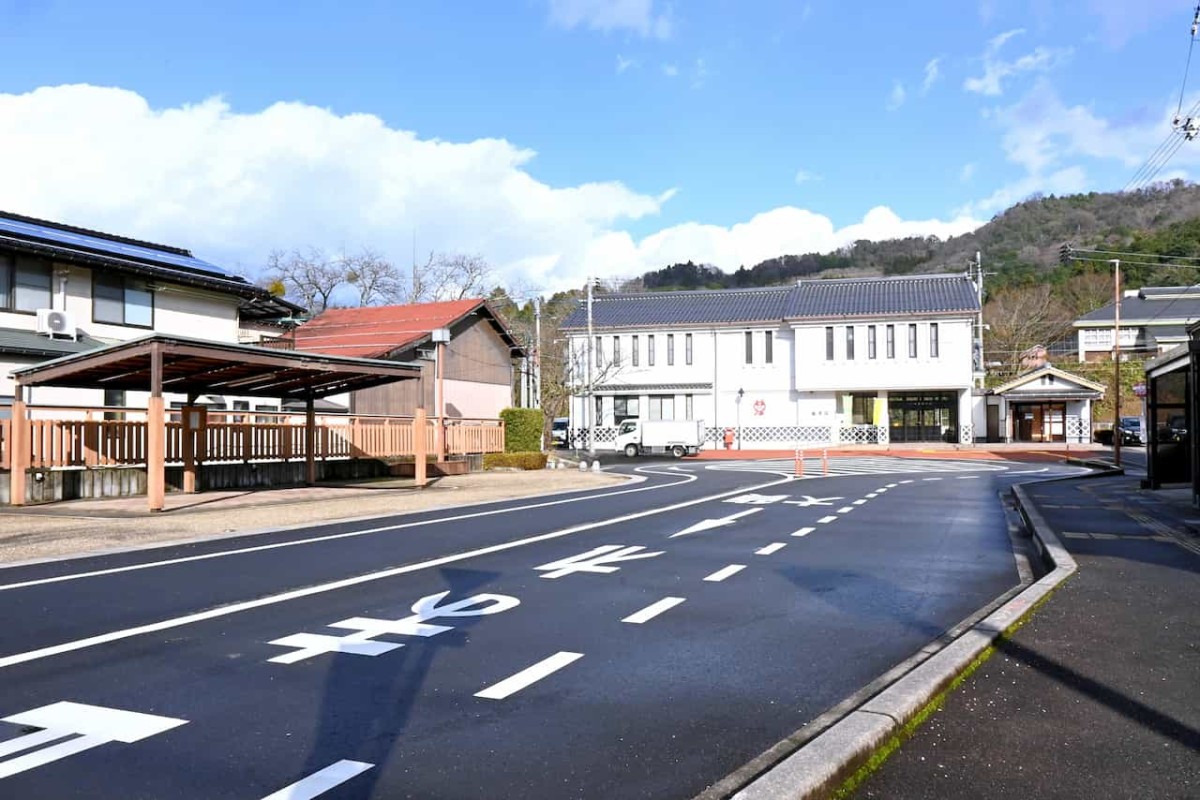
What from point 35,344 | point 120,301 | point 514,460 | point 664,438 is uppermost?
point 120,301

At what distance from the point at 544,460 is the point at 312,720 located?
30202 mm

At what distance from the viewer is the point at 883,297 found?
54062mm

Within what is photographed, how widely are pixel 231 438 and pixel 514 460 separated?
41.7 feet

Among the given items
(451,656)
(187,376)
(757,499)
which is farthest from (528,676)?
(187,376)

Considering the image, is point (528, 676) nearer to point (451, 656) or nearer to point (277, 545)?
point (451, 656)

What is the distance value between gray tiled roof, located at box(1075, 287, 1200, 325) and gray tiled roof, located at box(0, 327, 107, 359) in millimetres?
66828

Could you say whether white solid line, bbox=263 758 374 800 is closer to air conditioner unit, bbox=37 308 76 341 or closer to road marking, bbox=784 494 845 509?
road marking, bbox=784 494 845 509

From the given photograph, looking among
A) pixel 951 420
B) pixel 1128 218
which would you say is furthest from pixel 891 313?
pixel 1128 218

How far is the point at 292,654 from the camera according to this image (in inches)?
250

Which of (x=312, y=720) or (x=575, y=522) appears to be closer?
(x=312, y=720)

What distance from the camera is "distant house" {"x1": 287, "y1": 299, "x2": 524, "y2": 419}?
37469 millimetres

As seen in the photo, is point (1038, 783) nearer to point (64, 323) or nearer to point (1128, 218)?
point (64, 323)

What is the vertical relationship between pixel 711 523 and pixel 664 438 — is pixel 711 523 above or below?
below

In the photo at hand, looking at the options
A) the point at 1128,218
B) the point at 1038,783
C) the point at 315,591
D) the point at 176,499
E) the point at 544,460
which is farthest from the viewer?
the point at 1128,218
